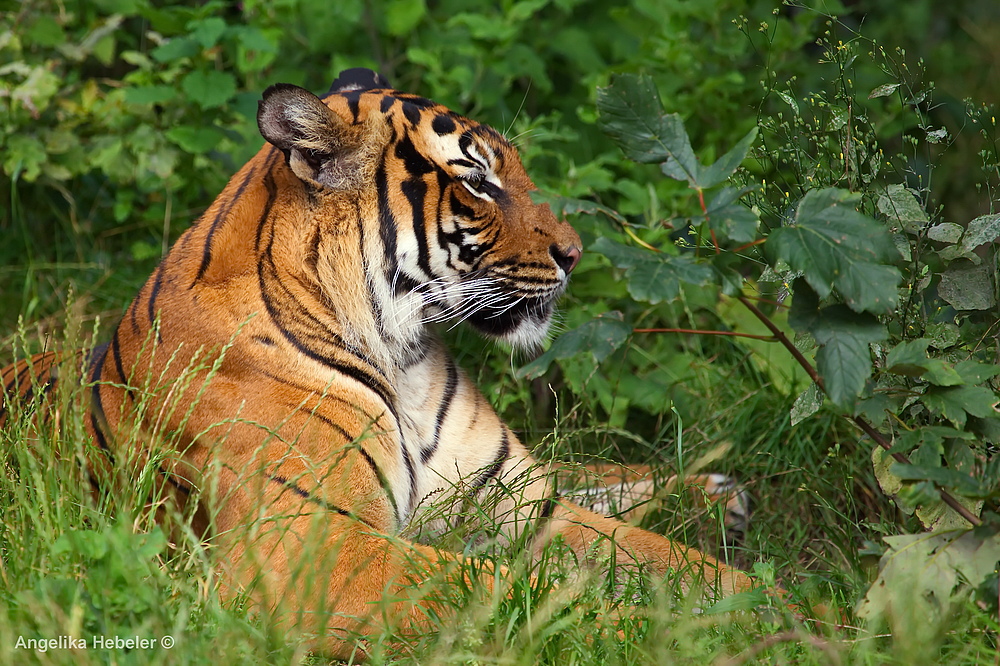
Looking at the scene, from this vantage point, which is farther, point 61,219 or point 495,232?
point 61,219

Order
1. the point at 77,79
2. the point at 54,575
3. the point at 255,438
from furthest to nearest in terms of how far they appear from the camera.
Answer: the point at 77,79 < the point at 255,438 < the point at 54,575

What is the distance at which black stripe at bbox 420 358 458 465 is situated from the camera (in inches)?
108

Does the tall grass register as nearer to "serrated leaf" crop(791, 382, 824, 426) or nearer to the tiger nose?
"serrated leaf" crop(791, 382, 824, 426)

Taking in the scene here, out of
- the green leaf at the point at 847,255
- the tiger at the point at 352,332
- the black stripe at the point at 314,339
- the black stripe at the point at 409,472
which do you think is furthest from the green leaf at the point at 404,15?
the green leaf at the point at 847,255

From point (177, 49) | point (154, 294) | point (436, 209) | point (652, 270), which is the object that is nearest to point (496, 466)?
point (436, 209)

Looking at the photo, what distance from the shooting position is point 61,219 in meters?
Result: 4.37

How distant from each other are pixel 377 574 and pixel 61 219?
2874 millimetres

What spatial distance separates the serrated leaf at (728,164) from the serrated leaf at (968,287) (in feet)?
2.36

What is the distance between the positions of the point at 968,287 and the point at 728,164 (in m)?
0.79

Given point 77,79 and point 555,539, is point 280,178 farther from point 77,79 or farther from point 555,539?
point 77,79

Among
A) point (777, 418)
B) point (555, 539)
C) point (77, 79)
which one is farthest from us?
point (77, 79)

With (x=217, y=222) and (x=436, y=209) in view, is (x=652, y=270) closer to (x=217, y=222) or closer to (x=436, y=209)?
(x=436, y=209)

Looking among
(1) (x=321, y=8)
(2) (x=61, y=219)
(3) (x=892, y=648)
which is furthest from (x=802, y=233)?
(2) (x=61, y=219)

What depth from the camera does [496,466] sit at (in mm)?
2816
